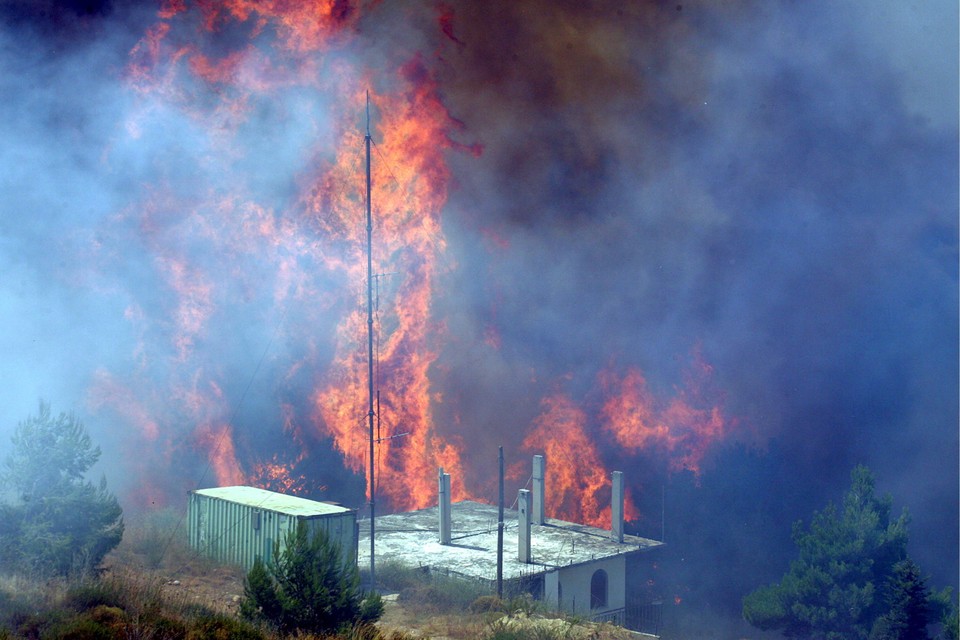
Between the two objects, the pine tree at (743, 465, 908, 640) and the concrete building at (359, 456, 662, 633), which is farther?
the concrete building at (359, 456, 662, 633)

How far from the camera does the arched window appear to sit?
2612 centimetres

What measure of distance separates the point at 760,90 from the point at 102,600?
35.7m

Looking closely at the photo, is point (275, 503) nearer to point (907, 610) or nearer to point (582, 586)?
point (582, 586)

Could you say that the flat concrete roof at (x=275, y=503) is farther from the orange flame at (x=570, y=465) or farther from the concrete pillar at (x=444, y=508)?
the orange flame at (x=570, y=465)

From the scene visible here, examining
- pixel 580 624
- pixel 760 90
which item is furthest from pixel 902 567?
pixel 760 90

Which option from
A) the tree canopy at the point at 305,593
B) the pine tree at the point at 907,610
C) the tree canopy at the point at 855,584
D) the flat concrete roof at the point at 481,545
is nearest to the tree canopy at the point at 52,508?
the tree canopy at the point at 305,593

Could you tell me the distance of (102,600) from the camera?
15.2 meters

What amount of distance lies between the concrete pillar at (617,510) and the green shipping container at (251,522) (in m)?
9.77

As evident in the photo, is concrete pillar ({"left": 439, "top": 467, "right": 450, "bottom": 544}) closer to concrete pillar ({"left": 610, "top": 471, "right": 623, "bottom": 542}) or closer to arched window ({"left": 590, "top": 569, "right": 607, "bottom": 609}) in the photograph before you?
arched window ({"left": 590, "top": 569, "right": 607, "bottom": 609})

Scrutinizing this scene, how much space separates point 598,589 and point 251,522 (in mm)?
11175

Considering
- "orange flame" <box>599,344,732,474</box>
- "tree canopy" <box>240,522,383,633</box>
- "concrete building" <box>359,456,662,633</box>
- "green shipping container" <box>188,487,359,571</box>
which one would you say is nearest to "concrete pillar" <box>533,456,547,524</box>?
"concrete building" <box>359,456,662,633</box>

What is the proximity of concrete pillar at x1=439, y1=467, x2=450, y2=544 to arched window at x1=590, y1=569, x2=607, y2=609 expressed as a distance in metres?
4.93

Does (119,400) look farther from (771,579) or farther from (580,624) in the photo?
(771,579)

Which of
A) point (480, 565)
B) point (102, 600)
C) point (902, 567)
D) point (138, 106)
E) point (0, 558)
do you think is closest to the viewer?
point (102, 600)
